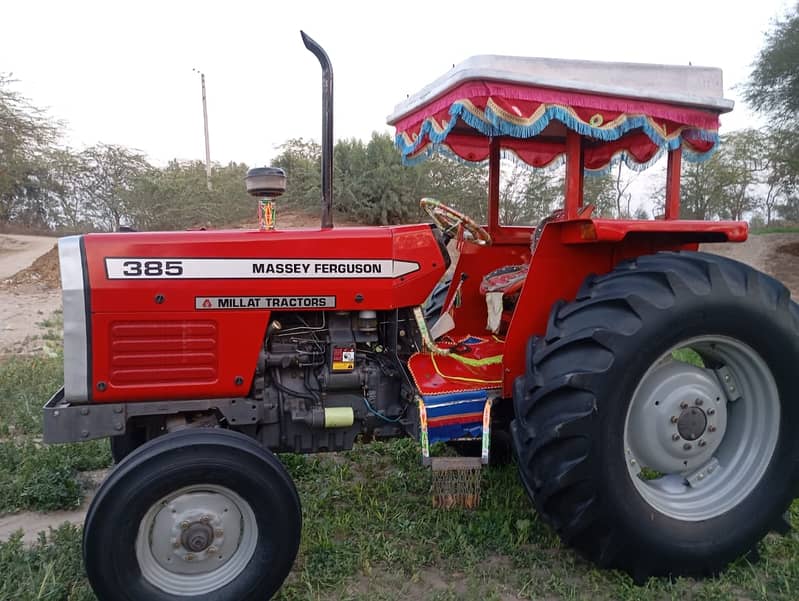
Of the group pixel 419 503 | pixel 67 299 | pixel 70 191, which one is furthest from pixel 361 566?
pixel 70 191

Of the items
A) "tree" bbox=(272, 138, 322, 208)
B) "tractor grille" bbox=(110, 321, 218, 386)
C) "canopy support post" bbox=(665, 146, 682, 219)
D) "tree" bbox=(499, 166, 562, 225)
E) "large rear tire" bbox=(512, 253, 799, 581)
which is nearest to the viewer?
"large rear tire" bbox=(512, 253, 799, 581)

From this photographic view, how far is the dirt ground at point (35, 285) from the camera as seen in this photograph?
3188 millimetres

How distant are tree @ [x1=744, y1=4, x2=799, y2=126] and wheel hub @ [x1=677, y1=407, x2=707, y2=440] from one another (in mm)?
14461

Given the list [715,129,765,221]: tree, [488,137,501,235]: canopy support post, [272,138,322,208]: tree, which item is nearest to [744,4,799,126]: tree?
[715,129,765,221]: tree

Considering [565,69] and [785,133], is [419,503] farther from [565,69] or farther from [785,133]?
[785,133]

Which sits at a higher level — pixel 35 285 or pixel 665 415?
pixel 665 415

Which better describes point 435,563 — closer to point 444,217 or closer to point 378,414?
point 378,414

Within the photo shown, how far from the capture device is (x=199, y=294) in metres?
2.61

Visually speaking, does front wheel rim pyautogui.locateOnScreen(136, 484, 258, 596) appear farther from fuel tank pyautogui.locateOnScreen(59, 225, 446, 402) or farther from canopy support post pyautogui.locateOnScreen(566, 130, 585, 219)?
canopy support post pyautogui.locateOnScreen(566, 130, 585, 219)

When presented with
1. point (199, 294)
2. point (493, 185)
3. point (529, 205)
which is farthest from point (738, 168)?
point (199, 294)

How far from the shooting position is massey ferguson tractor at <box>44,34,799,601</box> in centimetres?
236

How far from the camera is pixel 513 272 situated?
3.64m

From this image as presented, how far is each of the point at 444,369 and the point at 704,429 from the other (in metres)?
1.18

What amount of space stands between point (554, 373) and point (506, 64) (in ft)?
4.24
